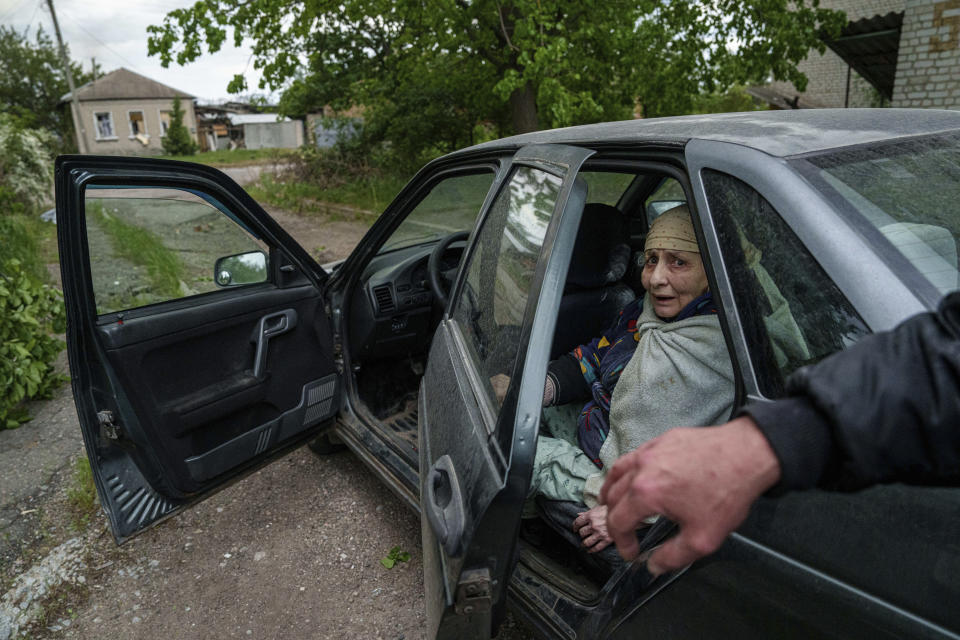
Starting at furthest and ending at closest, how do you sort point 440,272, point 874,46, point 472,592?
1. point 874,46
2. point 440,272
3. point 472,592

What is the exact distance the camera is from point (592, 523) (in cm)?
165

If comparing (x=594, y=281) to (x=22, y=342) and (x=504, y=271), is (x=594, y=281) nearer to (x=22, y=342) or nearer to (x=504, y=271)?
(x=504, y=271)

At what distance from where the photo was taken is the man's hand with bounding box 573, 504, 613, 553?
162cm

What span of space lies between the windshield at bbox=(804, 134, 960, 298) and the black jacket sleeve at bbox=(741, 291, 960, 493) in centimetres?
30

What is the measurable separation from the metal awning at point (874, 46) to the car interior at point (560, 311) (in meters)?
6.41

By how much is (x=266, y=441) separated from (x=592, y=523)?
1.59 m

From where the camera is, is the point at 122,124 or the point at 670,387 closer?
the point at 670,387

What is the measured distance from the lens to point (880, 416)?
30.1 inches

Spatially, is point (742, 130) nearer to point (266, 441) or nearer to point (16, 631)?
point (266, 441)

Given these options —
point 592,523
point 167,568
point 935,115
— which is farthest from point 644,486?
point 167,568

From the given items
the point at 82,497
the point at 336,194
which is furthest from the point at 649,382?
the point at 336,194

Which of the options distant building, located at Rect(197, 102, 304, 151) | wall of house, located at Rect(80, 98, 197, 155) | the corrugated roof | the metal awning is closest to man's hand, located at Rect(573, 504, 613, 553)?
the metal awning

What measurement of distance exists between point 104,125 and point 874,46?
2025 inches

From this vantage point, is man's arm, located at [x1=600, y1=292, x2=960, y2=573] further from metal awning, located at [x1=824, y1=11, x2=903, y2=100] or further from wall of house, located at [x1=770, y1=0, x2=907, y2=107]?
wall of house, located at [x1=770, y1=0, x2=907, y2=107]
